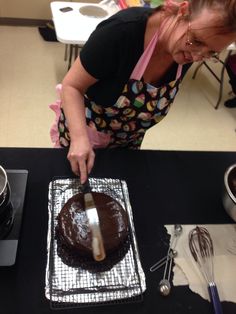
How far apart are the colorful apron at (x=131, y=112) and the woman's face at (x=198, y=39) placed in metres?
0.10

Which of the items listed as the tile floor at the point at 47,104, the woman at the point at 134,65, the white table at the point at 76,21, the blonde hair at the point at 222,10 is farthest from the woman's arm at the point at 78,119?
the tile floor at the point at 47,104

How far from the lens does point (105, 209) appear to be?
3.23 feet

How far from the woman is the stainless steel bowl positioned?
34 cm

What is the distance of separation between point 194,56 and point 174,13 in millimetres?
138

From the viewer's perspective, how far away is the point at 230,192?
1022 mm

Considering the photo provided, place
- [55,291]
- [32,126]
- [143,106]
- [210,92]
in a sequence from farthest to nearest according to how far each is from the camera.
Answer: [210,92]
[32,126]
[143,106]
[55,291]

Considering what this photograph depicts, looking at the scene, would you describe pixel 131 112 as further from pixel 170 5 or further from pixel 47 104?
pixel 47 104

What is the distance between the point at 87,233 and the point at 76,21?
1846mm

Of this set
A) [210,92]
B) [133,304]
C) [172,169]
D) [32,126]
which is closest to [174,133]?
[210,92]

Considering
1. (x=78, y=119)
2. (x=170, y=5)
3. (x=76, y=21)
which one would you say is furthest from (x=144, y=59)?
(x=76, y=21)

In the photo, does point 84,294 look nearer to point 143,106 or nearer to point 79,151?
point 79,151

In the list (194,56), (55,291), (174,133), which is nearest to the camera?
(55,291)

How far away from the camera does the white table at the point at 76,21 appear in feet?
7.20

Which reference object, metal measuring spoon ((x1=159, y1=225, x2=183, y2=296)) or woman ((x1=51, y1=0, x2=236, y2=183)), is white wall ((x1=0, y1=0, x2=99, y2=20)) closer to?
woman ((x1=51, y1=0, x2=236, y2=183))
